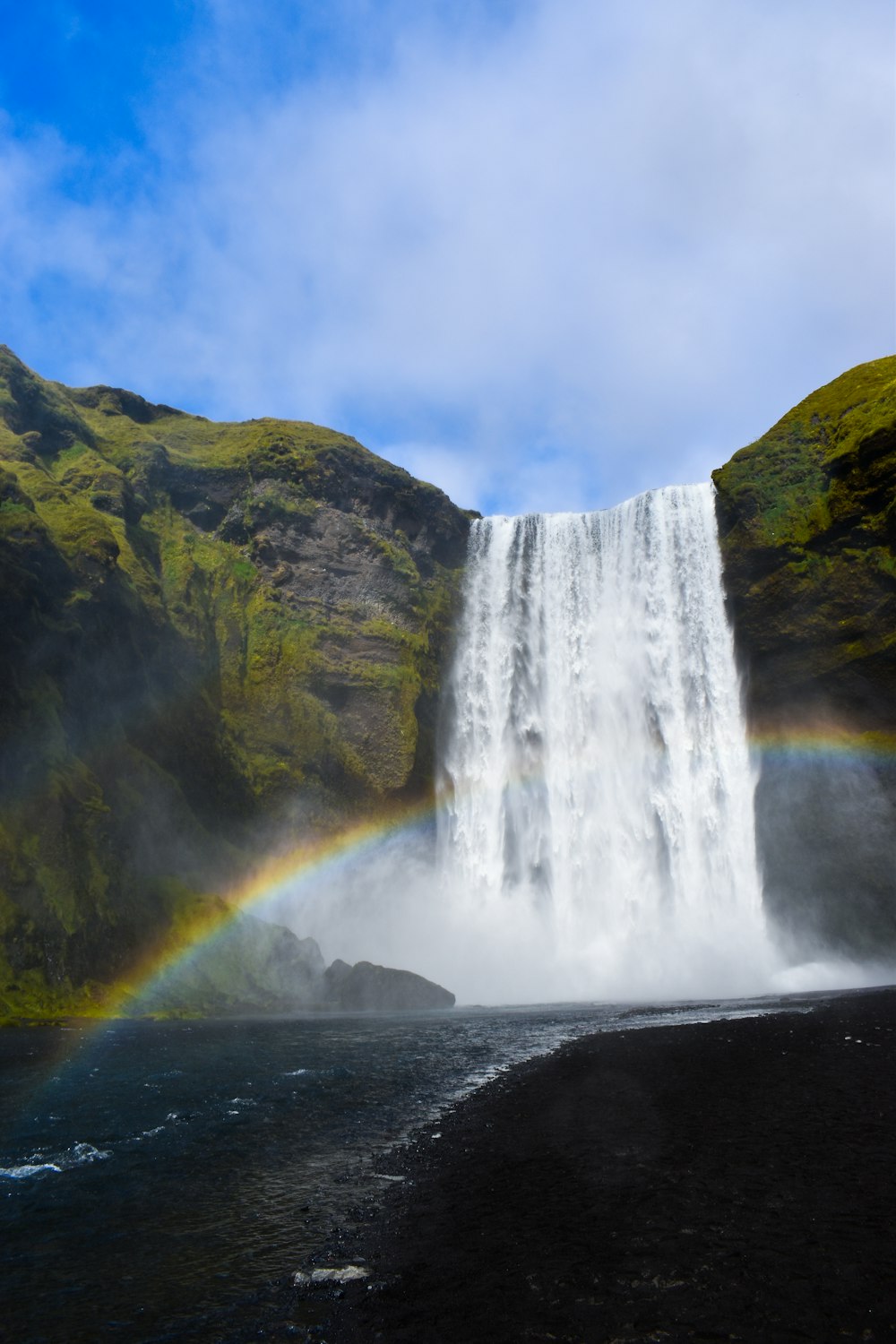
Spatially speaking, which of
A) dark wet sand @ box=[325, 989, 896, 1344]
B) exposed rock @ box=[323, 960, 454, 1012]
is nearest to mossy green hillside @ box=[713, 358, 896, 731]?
exposed rock @ box=[323, 960, 454, 1012]

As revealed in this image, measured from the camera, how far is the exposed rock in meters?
37.5

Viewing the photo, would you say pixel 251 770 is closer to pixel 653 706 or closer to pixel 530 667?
pixel 530 667

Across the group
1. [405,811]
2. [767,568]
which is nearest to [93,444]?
[405,811]

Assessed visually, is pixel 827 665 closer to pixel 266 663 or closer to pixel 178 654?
pixel 266 663

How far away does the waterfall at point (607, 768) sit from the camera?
4544 cm

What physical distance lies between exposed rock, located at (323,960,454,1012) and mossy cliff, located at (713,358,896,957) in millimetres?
19350

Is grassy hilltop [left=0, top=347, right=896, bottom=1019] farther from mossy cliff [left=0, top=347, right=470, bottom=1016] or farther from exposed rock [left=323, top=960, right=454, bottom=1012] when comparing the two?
exposed rock [left=323, top=960, right=454, bottom=1012]

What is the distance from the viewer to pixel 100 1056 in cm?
2120

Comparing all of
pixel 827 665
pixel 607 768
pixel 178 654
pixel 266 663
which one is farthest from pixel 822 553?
pixel 178 654

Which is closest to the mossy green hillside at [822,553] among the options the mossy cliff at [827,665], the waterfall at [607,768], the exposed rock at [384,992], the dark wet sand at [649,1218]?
the mossy cliff at [827,665]

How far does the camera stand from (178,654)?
5050 cm

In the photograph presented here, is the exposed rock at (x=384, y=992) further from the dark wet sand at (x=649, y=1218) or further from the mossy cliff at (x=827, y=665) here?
the dark wet sand at (x=649, y=1218)

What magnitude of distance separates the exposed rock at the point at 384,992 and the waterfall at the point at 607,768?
7129mm

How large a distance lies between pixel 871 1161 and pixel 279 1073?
12202 millimetres
